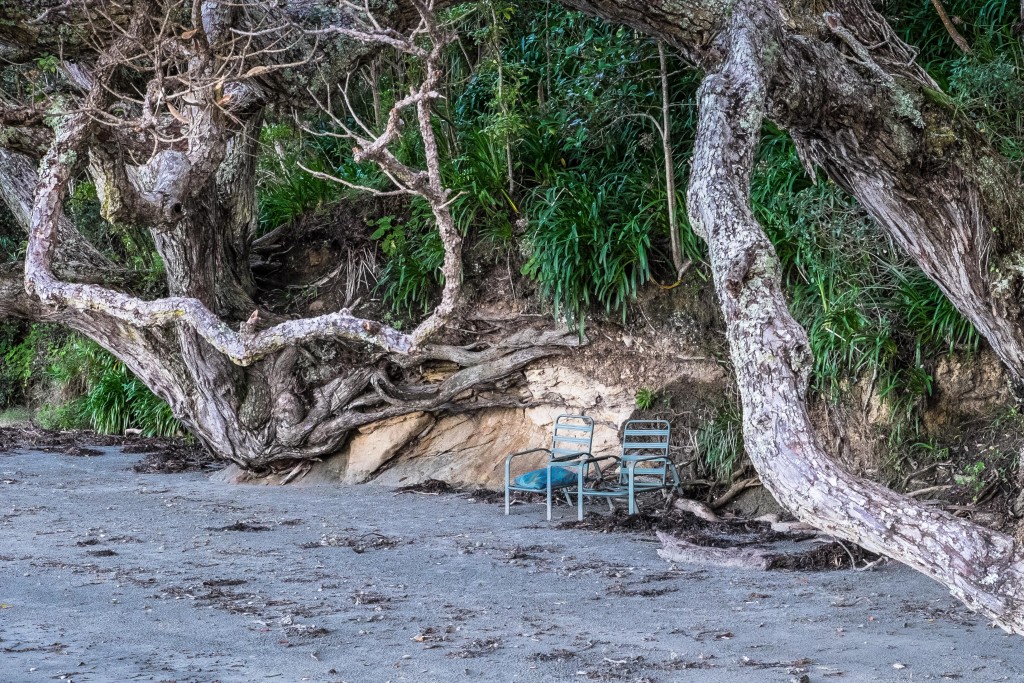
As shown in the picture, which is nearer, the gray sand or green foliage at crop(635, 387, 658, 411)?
the gray sand

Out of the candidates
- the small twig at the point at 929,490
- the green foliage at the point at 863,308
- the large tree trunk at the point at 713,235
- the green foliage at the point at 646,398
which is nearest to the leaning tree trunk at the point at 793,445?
the large tree trunk at the point at 713,235

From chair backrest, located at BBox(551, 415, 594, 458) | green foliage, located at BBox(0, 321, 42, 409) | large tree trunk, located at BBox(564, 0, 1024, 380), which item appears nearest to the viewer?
large tree trunk, located at BBox(564, 0, 1024, 380)

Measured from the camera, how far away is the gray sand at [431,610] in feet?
12.2

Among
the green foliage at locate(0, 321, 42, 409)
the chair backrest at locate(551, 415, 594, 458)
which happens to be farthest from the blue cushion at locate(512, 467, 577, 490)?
the green foliage at locate(0, 321, 42, 409)

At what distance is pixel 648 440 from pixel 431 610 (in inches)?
150

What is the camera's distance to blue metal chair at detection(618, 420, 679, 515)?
7.06 metres

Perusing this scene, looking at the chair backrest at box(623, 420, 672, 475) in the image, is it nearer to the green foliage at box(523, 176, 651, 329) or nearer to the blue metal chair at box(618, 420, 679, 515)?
the blue metal chair at box(618, 420, 679, 515)

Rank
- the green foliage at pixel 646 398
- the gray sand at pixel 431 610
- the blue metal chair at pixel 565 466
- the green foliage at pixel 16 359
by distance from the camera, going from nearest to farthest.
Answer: the gray sand at pixel 431 610 < the blue metal chair at pixel 565 466 < the green foliage at pixel 646 398 < the green foliage at pixel 16 359

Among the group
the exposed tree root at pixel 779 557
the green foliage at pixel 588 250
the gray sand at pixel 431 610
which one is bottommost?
the gray sand at pixel 431 610

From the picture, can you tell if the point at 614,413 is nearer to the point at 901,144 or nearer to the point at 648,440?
the point at 648,440

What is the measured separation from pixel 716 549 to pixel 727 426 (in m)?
2.03

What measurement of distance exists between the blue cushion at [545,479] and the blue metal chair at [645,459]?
16.2 inches

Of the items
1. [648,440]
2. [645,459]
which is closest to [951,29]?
[645,459]

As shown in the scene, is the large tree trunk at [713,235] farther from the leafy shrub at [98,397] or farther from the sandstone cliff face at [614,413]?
the leafy shrub at [98,397]
